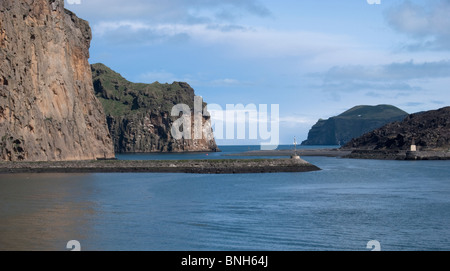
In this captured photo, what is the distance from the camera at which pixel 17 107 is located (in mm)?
71062

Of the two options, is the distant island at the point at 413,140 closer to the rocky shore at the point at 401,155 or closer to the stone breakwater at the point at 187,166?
the rocky shore at the point at 401,155

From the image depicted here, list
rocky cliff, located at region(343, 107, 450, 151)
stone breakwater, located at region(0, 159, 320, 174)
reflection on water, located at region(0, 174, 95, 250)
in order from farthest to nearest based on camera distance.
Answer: rocky cliff, located at region(343, 107, 450, 151) < stone breakwater, located at region(0, 159, 320, 174) < reflection on water, located at region(0, 174, 95, 250)

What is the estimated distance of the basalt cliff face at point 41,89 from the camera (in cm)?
7106

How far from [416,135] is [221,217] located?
12724 cm

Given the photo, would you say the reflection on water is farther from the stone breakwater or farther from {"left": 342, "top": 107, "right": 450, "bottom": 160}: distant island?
{"left": 342, "top": 107, "right": 450, "bottom": 160}: distant island

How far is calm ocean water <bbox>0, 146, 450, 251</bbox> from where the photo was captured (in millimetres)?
24453

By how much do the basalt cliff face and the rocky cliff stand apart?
8559 cm

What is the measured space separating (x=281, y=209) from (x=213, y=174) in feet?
126

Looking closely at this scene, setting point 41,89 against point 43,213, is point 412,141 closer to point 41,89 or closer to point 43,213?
point 41,89

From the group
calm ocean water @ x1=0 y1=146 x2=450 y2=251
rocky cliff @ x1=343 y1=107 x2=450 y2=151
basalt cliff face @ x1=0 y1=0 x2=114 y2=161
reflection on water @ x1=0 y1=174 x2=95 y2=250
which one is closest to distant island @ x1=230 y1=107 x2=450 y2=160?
rocky cliff @ x1=343 y1=107 x2=450 y2=151

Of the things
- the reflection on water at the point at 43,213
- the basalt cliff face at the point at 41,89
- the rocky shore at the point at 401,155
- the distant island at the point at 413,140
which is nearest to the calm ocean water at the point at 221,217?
the reflection on water at the point at 43,213

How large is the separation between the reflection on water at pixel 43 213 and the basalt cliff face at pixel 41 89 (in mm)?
17309
